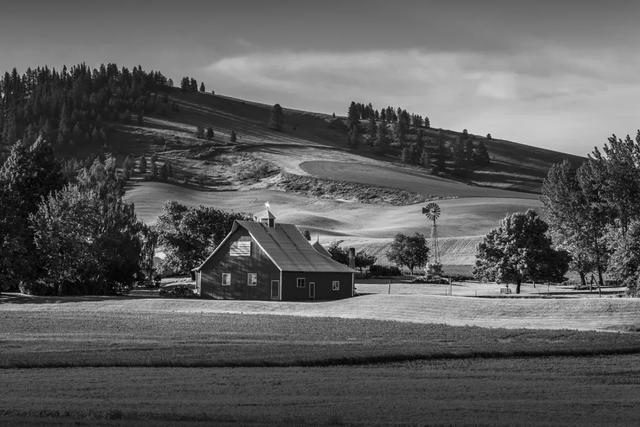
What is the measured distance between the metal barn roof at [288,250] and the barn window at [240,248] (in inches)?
47.5

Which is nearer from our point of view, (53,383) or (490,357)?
(53,383)

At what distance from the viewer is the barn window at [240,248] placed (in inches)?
3281

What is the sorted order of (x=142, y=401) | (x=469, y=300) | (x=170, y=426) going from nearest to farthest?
1. (x=170, y=426)
2. (x=142, y=401)
3. (x=469, y=300)

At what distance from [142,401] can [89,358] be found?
401 inches

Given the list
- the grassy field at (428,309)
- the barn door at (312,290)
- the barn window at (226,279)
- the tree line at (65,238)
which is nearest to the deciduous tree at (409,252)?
the barn door at (312,290)

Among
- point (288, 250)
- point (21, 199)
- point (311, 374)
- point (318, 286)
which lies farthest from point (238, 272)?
point (311, 374)

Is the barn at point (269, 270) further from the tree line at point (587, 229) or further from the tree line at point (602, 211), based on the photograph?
the tree line at point (602, 211)

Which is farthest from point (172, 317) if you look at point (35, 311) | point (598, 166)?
point (598, 166)

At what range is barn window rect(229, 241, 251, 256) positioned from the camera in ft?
273

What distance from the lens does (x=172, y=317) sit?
5628cm

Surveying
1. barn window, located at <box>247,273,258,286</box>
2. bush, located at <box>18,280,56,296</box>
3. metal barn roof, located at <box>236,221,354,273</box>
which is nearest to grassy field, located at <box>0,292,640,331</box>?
bush, located at <box>18,280,56,296</box>

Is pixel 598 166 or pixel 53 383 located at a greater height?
pixel 598 166

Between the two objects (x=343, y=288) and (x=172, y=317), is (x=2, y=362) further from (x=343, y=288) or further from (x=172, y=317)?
(x=343, y=288)

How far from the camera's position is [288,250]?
84.2 meters
